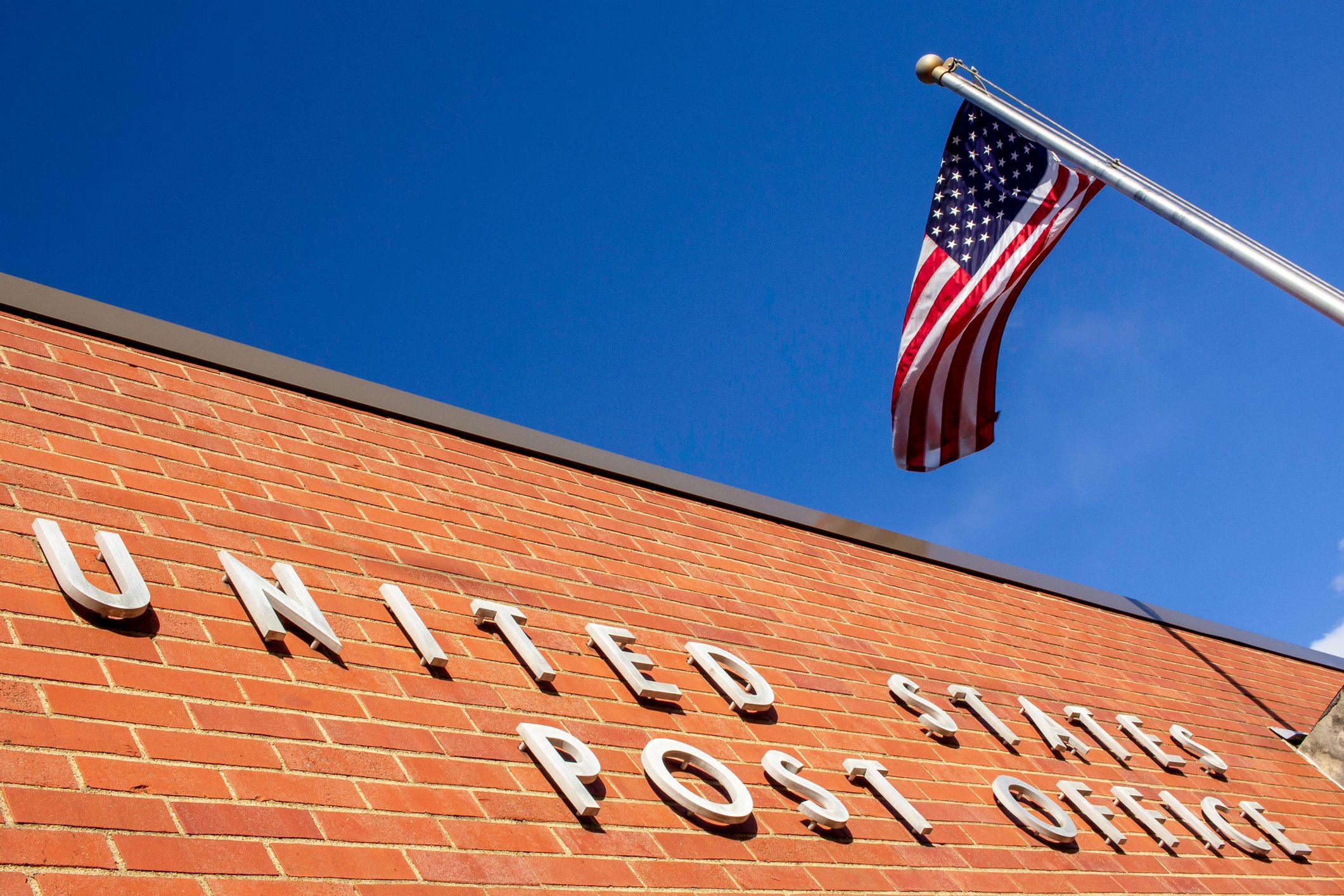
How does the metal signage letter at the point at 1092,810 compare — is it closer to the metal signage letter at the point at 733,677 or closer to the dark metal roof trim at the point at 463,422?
the metal signage letter at the point at 733,677

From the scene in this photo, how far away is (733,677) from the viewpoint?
531cm

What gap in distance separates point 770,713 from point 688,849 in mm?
1284

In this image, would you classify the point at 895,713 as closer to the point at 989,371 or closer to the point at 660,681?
the point at 660,681

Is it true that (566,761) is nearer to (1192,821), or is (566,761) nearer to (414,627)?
(414,627)

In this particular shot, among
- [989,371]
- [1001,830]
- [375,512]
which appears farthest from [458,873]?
[989,371]

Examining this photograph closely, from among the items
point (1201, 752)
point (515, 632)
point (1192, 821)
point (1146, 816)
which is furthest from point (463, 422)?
point (1201, 752)

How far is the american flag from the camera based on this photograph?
265 inches

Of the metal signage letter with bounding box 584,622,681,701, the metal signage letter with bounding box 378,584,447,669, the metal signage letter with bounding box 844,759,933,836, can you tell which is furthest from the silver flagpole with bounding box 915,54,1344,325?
the metal signage letter with bounding box 378,584,447,669

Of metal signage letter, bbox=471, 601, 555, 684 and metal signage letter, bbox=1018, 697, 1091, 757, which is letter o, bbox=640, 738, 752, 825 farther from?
metal signage letter, bbox=1018, 697, 1091, 757

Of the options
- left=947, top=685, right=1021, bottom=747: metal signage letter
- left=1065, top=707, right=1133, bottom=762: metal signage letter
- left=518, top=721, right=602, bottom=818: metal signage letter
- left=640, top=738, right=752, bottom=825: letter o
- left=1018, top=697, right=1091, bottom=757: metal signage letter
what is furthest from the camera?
left=1065, top=707, right=1133, bottom=762: metal signage letter

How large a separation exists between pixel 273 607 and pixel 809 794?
227 centimetres

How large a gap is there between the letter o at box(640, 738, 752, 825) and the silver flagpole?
3939 millimetres

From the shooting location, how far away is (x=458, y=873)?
3.33 m

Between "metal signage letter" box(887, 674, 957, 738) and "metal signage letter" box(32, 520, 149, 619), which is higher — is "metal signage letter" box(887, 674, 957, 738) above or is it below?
below
